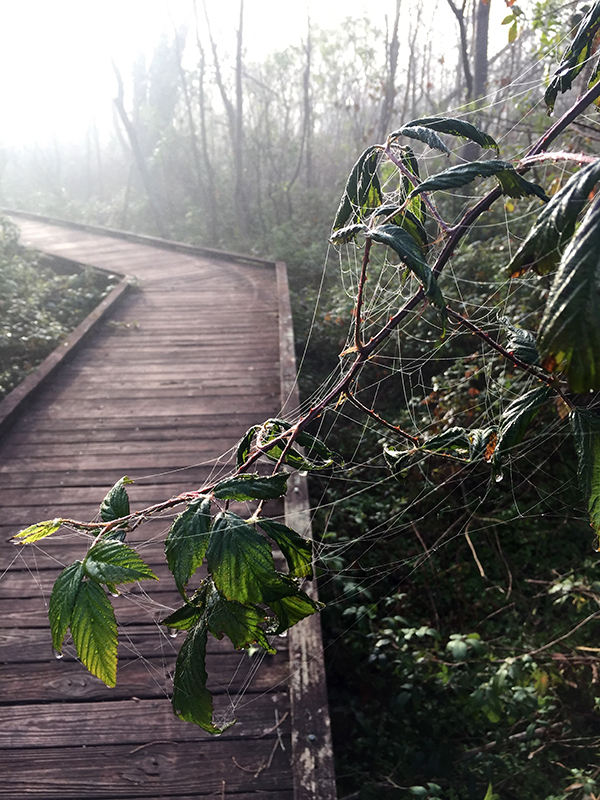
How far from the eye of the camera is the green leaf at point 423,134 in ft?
2.57

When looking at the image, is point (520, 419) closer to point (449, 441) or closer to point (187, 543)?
point (449, 441)

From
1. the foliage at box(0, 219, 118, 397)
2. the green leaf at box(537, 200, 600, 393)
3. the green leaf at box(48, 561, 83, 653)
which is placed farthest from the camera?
the foliage at box(0, 219, 118, 397)

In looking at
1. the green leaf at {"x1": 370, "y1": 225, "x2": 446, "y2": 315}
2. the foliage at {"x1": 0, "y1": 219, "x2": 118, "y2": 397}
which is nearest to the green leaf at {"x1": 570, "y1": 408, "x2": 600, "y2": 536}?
the green leaf at {"x1": 370, "y1": 225, "x2": 446, "y2": 315}

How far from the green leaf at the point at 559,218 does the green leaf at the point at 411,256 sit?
0.31 ft

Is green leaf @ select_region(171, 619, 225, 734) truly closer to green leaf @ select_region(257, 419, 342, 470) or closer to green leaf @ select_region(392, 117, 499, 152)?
green leaf @ select_region(257, 419, 342, 470)

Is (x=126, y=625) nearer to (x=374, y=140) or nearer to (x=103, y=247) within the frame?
(x=103, y=247)

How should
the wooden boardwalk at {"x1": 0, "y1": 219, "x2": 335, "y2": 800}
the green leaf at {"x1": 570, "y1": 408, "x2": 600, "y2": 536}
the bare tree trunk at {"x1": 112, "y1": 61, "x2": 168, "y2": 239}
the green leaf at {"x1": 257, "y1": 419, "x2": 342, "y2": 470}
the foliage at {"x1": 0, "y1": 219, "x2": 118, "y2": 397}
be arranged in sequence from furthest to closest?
the bare tree trunk at {"x1": 112, "y1": 61, "x2": 168, "y2": 239} → the foliage at {"x1": 0, "y1": 219, "x2": 118, "y2": 397} → the wooden boardwalk at {"x1": 0, "y1": 219, "x2": 335, "y2": 800} → the green leaf at {"x1": 257, "y1": 419, "x2": 342, "y2": 470} → the green leaf at {"x1": 570, "y1": 408, "x2": 600, "y2": 536}

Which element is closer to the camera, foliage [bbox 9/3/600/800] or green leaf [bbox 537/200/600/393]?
green leaf [bbox 537/200/600/393]

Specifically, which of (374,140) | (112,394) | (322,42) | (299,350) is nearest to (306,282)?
(299,350)

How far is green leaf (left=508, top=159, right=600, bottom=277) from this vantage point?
1.56 feet

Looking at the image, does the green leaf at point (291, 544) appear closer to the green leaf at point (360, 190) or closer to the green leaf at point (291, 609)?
the green leaf at point (291, 609)

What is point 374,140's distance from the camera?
45.8 ft

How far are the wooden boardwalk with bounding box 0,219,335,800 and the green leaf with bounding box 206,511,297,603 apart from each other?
0.30 metres

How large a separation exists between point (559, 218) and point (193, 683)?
2.09ft
